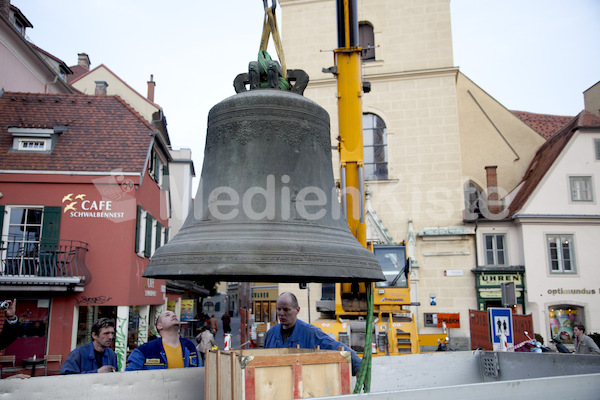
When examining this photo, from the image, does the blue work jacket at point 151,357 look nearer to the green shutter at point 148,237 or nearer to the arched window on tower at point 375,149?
the green shutter at point 148,237

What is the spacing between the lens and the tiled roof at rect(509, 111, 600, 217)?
75.5 ft

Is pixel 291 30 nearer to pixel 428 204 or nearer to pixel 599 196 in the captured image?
pixel 428 204

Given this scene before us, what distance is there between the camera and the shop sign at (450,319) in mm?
21891

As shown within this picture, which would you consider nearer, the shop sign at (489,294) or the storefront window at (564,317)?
the storefront window at (564,317)

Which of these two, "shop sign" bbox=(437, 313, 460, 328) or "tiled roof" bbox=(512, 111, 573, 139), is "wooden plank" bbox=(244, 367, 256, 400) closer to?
"shop sign" bbox=(437, 313, 460, 328)

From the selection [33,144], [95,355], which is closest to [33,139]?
[33,144]

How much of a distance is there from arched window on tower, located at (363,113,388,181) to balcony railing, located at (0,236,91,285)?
1350 centimetres

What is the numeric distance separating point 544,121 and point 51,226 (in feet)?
90.5

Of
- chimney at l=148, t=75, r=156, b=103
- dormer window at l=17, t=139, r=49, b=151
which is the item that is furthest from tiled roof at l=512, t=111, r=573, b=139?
dormer window at l=17, t=139, r=49, b=151

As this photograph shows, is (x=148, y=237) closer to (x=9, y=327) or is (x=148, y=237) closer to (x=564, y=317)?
(x=9, y=327)

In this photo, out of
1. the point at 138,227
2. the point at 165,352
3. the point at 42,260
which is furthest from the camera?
the point at 138,227

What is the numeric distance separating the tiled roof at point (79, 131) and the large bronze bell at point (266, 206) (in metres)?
13.3

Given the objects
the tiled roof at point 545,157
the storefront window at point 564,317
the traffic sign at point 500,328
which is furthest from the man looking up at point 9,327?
the tiled roof at point 545,157

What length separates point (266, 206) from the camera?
10.9 ft
